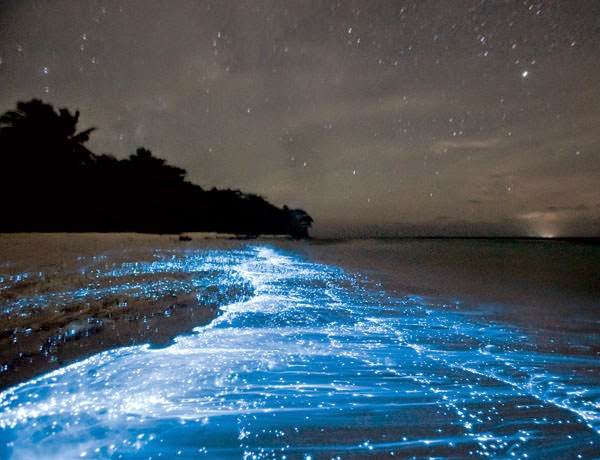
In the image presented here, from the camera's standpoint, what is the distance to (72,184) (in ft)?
70.1

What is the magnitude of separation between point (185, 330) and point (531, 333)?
4.18 meters

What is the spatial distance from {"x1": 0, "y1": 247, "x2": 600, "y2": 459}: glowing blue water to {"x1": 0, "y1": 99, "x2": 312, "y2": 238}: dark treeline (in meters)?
18.3

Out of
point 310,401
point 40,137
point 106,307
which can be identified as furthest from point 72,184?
point 310,401

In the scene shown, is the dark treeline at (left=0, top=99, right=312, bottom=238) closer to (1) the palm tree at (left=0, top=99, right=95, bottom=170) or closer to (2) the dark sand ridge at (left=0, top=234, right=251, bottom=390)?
(1) the palm tree at (left=0, top=99, right=95, bottom=170)

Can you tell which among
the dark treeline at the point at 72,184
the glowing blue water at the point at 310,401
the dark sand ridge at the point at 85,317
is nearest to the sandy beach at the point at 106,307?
the dark sand ridge at the point at 85,317

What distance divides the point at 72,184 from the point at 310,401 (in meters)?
25.3

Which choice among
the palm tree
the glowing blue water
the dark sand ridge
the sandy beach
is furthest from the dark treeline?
the glowing blue water

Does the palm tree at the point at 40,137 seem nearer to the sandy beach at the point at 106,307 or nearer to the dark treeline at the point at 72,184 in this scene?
the dark treeline at the point at 72,184

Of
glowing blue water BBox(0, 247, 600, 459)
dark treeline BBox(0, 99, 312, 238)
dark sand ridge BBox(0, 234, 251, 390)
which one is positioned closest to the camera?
glowing blue water BBox(0, 247, 600, 459)

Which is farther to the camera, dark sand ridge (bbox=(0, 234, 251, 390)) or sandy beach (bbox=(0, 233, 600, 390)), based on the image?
sandy beach (bbox=(0, 233, 600, 390))

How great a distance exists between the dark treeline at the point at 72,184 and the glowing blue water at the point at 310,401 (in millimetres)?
18257

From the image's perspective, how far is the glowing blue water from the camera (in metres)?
1.59

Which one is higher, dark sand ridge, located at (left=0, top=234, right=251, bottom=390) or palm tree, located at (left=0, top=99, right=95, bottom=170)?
palm tree, located at (left=0, top=99, right=95, bottom=170)

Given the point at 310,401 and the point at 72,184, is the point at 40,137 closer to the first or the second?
the point at 72,184
